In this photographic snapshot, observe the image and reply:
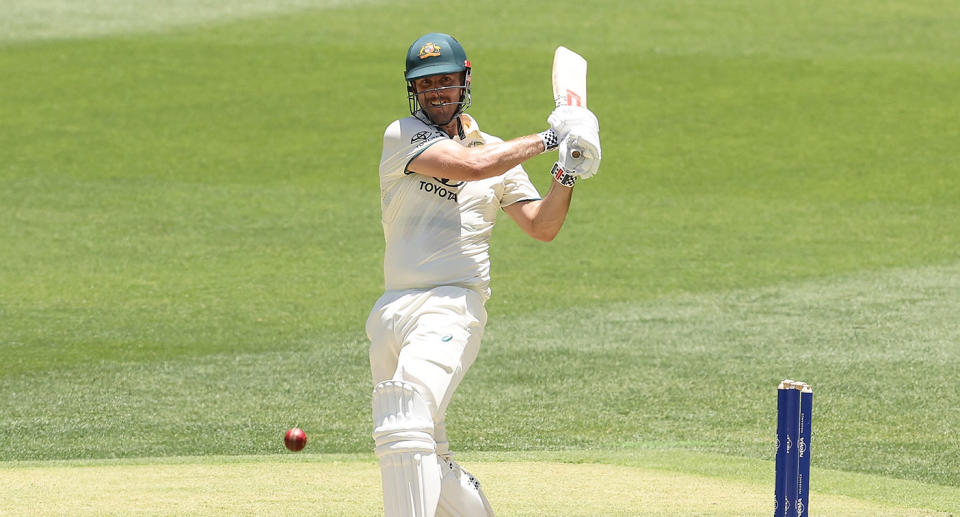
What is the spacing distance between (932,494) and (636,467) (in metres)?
1.48

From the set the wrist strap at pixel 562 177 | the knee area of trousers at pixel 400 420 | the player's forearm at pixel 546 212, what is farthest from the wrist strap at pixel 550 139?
the knee area of trousers at pixel 400 420

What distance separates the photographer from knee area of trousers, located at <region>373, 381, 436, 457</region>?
480 cm

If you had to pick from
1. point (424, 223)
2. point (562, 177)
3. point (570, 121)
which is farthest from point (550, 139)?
point (424, 223)

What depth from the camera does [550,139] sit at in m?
5.21

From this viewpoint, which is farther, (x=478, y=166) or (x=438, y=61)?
(x=438, y=61)

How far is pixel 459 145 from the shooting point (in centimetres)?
519

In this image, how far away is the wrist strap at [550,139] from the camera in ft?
17.0

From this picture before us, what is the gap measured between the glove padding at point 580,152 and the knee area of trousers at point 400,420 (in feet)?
3.28

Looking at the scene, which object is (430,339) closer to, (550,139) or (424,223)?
(424,223)

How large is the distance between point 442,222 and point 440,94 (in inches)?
18.7

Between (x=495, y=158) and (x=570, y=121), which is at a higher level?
(x=570, y=121)

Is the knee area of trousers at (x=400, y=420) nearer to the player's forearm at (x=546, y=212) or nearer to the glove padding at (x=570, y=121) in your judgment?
the player's forearm at (x=546, y=212)

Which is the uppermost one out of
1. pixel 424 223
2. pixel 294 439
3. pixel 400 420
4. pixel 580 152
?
pixel 580 152

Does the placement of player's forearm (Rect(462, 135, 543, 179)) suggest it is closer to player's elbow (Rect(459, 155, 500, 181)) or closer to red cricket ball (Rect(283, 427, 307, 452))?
A: player's elbow (Rect(459, 155, 500, 181))
